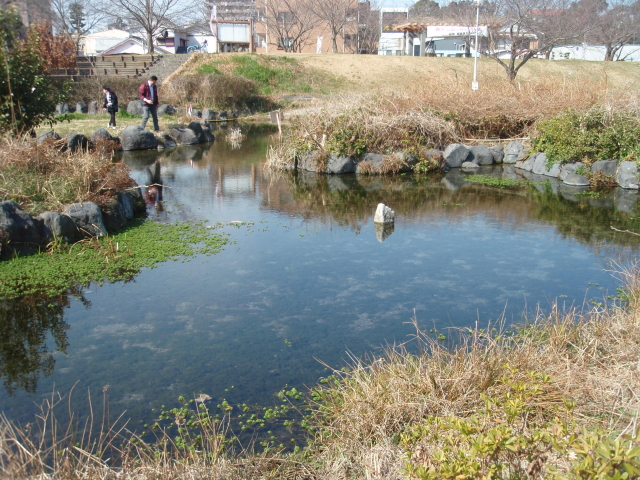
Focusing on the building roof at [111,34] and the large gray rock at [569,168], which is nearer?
the large gray rock at [569,168]

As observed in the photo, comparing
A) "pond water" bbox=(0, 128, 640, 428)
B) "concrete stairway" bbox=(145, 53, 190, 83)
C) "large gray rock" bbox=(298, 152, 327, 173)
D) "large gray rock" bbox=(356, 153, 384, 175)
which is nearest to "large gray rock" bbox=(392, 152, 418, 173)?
"large gray rock" bbox=(356, 153, 384, 175)

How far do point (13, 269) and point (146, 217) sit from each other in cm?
304

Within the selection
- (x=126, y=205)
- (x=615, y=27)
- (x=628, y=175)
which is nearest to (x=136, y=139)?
(x=126, y=205)

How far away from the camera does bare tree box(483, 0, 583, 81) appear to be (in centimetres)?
3097

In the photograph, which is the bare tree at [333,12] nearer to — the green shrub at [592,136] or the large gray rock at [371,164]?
the large gray rock at [371,164]

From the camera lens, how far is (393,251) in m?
8.52

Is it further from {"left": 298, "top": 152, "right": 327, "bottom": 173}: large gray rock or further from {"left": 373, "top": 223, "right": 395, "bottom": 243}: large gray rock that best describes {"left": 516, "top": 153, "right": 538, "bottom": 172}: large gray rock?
{"left": 373, "top": 223, "right": 395, "bottom": 243}: large gray rock

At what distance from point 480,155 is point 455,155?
2.86 ft

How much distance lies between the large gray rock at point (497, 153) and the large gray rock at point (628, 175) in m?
4.01

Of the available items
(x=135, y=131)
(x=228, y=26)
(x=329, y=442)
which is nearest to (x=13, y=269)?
(x=329, y=442)

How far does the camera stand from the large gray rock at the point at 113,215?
29.7ft

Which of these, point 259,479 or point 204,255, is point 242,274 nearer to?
point 204,255

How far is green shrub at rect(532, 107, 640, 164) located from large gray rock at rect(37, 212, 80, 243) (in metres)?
11.1

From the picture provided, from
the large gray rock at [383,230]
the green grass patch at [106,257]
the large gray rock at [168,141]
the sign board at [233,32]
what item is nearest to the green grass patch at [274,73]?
the sign board at [233,32]
